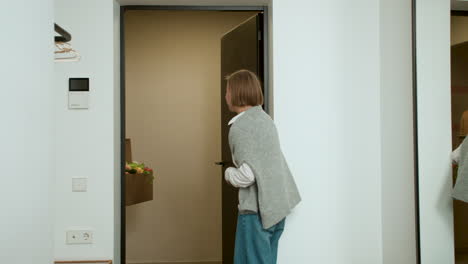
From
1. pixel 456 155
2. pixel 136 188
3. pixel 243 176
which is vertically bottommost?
pixel 136 188

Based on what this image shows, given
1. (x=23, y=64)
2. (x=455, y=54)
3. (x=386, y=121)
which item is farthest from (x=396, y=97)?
(x=23, y=64)

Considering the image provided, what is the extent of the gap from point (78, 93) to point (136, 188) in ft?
2.79

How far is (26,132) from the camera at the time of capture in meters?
0.88

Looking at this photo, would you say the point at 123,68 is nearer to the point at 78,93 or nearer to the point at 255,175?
the point at 78,93

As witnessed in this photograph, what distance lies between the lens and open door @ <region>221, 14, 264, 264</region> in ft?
9.32

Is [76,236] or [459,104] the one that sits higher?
[459,104]

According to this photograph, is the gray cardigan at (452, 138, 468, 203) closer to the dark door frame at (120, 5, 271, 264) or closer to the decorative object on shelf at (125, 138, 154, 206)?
the dark door frame at (120, 5, 271, 264)

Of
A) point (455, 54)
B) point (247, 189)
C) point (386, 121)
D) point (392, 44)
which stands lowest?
point (247, 189)

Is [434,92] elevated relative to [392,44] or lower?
lower

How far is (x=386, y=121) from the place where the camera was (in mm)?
2588

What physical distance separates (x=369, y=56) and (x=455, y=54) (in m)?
0.76

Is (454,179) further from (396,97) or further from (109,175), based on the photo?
(109,175)

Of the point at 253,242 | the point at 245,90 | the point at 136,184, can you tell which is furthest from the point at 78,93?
the point at 253,242

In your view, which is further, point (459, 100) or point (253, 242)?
point (253, 242)
